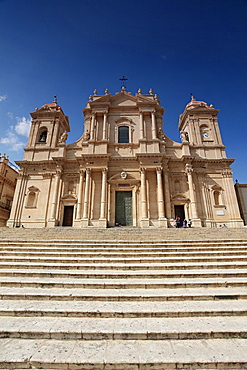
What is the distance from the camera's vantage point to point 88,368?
269cm

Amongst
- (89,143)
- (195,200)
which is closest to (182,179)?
(195,200)

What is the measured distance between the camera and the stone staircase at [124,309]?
9.45 ft

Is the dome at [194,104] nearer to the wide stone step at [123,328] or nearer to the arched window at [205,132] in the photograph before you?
the arched window at [205,132]

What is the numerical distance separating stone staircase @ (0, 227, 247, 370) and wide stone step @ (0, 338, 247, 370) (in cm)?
1

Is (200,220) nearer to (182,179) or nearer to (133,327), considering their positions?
(182,179)

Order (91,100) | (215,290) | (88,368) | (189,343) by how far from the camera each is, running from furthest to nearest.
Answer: (91,100) < (215,290) < (189,343) < (88,368)

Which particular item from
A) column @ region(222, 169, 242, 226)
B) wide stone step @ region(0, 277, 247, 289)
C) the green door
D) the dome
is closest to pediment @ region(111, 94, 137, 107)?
the dome

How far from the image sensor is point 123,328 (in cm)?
353

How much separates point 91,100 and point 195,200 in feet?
55.0

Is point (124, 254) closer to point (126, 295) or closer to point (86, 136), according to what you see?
point (126, 295)

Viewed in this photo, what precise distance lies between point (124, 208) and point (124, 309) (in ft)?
49.8

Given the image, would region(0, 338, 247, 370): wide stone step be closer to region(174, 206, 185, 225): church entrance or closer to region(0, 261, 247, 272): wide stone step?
region(0, 261, 247, 272): wide stone step

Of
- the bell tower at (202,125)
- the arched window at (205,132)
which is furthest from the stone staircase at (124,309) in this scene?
the arched window at (205,132)

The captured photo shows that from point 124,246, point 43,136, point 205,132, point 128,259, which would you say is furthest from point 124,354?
point 43,136
